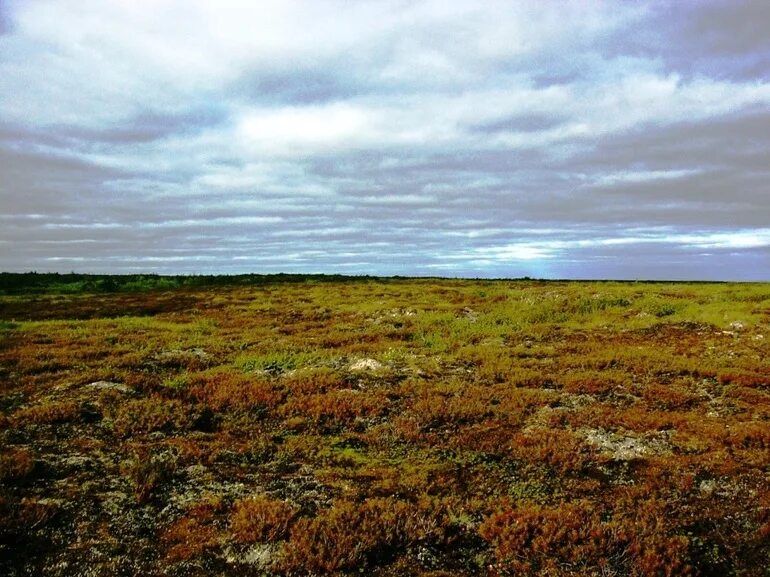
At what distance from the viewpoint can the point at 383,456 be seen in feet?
38.0

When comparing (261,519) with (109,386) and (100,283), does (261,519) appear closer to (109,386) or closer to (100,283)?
(109,386)

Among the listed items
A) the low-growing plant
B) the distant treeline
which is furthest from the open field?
the distant treeline

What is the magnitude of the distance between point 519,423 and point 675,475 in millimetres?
3967

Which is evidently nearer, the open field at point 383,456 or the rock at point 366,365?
the open field at point 383,456

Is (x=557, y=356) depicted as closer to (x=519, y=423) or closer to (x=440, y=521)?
(x=519, y=423)

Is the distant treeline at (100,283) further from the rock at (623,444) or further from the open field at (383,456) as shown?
the rock at (623,444)

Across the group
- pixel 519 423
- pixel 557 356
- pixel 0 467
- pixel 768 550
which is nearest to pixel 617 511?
pixel 768 550

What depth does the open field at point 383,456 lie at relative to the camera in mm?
7602

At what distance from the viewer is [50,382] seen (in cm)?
1700

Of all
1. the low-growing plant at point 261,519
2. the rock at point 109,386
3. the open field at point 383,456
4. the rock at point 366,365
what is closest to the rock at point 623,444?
the open field at point 383,456

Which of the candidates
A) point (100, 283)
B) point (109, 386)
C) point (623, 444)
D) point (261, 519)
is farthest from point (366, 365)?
point (100, 283)

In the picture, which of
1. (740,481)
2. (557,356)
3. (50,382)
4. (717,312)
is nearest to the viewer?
(740,481)

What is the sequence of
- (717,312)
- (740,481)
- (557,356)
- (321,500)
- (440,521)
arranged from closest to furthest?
(440,521), (321,500), (740,481), (557,356), (717,312)

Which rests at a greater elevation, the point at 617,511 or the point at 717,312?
the point at 717,312
